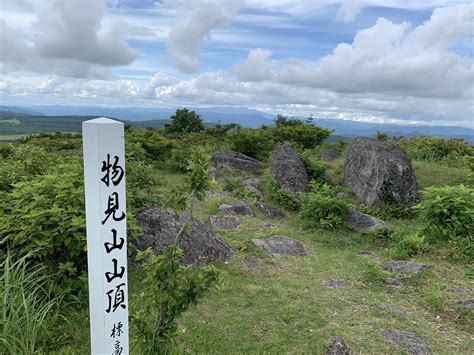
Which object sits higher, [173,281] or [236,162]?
[173,281]

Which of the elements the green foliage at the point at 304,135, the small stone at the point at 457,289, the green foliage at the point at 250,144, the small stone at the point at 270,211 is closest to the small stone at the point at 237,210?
the small stone at the point at 270,211

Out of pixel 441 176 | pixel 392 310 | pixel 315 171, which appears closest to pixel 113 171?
pixel 392 310

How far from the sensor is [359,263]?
6453mm

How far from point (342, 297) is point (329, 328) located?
0.95 meters

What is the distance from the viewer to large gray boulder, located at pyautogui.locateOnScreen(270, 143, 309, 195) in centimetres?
1046

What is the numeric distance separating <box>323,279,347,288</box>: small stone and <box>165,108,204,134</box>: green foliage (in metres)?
20.4

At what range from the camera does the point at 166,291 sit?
107 inches

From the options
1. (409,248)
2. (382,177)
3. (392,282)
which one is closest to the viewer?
(392,282)

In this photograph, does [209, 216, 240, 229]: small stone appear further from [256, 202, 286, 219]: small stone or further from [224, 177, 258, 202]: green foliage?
[224, 177, 258, 202]: green foliage

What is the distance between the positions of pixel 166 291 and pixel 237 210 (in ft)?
20.0

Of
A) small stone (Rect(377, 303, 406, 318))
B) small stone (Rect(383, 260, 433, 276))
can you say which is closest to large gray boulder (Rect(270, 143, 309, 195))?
small stone (Rect(383, 260, 433, 276))

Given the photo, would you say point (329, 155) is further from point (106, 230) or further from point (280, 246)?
point (106, 230)

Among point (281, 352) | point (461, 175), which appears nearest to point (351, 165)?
point (461, 175)

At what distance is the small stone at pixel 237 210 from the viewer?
8719 mm
